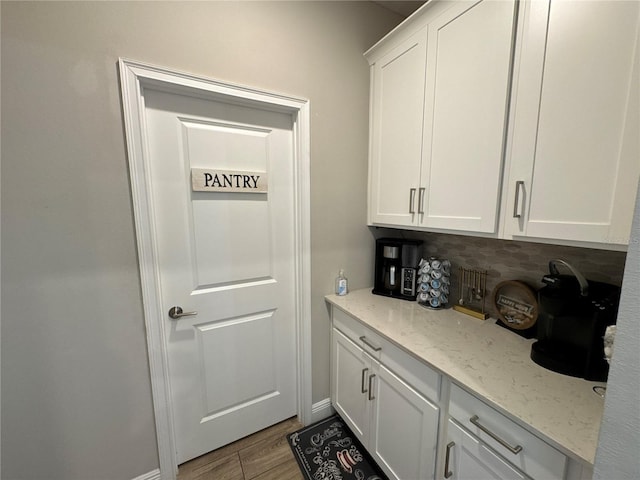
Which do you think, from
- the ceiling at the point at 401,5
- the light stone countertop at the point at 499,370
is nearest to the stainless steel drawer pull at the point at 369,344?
the light stone countertop at the point at 499,370

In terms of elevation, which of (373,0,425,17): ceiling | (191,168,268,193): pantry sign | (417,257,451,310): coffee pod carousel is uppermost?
(373,0,425,17): ceiling

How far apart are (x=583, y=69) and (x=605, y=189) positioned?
0.38 meters

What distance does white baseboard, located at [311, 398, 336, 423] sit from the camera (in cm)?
177

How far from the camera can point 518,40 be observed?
3.13 feet

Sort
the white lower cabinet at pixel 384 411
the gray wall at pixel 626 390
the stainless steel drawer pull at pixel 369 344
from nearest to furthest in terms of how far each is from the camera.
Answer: the gray wall at pixel 626 390, the white lower cabinet at pixel 384 411, the stainless steel drawer pull at pixel 369 344

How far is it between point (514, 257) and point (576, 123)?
69 centimetres

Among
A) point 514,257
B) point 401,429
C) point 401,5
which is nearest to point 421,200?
point 514,257

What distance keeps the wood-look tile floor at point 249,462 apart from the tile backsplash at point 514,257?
139cm

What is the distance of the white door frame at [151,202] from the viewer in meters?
1.13

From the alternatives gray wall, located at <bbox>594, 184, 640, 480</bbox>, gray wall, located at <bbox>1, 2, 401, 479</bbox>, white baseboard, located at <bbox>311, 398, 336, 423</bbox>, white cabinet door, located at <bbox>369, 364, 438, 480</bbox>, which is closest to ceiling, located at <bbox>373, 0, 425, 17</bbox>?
gray wall, located at <bbox>1, 2, 401, 479</bbox>

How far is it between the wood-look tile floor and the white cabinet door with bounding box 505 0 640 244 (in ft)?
5.62

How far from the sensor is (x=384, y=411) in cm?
128

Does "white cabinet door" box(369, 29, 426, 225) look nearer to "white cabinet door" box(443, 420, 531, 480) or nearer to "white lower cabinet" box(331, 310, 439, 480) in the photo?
"white lower cabinet" box(331, 310, 439, 480)

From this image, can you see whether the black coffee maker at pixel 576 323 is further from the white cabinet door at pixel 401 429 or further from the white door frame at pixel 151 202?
the white door frame at pixel 151 202
